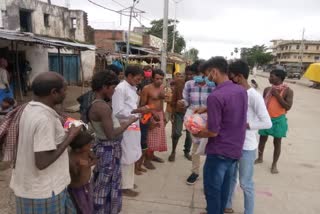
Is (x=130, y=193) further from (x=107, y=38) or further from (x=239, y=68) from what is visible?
(x=107, y=38)

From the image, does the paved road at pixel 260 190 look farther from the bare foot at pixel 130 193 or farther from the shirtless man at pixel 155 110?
the shirtless man at pixel 155 110

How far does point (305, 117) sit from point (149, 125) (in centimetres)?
A: 838

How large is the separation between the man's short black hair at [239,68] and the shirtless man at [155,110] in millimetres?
1782

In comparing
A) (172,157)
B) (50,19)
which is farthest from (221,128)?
(50,19)

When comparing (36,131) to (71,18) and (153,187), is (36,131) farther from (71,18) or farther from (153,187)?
(71,18)

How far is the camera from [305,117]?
1112cm

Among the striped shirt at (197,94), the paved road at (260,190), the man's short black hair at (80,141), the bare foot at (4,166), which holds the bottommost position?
the paved road at (260,190)

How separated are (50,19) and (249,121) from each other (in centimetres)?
1718

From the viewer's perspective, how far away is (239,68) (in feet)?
9.53

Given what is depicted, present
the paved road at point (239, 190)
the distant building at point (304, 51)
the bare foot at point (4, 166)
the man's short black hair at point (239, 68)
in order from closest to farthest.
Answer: the man's short black hair at point (239, 68) → the paved road at point (239, 190) → the bare foot at point (4, 166) → the distant building at point (304, 51)

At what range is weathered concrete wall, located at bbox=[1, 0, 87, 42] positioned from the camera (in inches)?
586

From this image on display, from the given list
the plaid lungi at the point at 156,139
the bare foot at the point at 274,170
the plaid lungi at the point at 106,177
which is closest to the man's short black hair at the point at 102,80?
the plaid lungi at the point at 106,177

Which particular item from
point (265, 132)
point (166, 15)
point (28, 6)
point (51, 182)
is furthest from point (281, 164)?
point (28, 6)

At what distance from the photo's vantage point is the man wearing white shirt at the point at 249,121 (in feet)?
9.58
